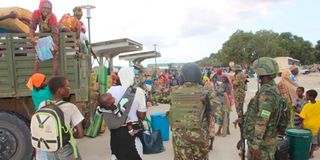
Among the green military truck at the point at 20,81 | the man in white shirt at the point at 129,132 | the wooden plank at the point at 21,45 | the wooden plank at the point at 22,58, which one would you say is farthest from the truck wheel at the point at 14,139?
the man in white shirt at the point at 129,132

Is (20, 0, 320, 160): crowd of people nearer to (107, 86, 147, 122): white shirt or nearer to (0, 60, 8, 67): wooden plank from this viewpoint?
(107, 86, 147, 122): white shirt

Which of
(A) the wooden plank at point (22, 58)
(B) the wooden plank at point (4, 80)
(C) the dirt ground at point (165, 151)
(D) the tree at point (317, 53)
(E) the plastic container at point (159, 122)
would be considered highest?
(D) the tree at point (317, 53)

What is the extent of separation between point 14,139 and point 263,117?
368 cm

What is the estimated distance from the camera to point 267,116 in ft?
10.4

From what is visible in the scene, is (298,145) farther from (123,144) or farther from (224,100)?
(224,100)

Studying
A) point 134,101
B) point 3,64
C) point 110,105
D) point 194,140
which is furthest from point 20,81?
point 194,140

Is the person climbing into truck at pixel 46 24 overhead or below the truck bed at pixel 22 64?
overhead

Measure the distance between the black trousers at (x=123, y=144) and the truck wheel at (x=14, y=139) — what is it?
2.05 m

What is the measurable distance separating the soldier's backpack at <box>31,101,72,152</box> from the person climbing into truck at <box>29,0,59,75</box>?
2.10m

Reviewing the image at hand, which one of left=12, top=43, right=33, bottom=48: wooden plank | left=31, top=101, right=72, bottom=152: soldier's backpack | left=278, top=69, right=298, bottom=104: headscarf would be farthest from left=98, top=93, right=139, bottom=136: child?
left=278, top=69, right=298, bottom=104: headscarf

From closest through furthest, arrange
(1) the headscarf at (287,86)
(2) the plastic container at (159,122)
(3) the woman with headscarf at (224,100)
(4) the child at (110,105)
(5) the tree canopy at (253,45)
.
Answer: (4) the child at (110,105) < (1) the headscarf at (287,86) < (2) the plastic container at (159,122) < (3) the woman with headscarf at (224,100) < (5) the tree canopy at (253,45)

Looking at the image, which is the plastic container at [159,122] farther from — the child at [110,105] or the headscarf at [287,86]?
the child at [110,105]

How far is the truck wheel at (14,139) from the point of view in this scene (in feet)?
16.2

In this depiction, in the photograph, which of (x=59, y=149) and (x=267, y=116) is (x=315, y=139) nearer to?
(x=267, y=116)
